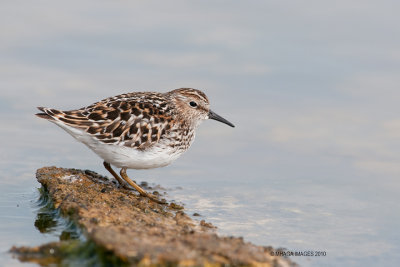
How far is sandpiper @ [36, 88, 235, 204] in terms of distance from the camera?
32.7ft

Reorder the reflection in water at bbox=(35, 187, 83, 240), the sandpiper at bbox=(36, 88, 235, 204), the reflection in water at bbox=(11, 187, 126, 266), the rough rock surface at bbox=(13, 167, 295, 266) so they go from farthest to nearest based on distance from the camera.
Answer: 1. the sandpiper at bbox=(36, 88, 235, 204)
2. the reflection in water at bbox=(35, 187, 83, 240)
3. the reflection in water at bbox=(11, 187, 126, 266)
4. the rough rock surface at bbox=(13, 167, 295, 266)

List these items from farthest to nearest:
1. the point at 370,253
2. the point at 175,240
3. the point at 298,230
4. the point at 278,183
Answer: the point at 278,183 → the point at 298,230 → the point at 370,253 → the point at 175,240

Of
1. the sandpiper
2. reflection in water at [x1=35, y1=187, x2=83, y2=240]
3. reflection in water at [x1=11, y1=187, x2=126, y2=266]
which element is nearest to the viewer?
reflection in water at [x1=11, y1=187, x2=126, y2=266]

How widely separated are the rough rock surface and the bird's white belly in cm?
47

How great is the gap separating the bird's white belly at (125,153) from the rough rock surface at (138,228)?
0.47m

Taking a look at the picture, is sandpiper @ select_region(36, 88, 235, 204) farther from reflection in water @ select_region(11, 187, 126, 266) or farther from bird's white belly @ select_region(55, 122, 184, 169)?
reflection in water @ select_region(11, 187, 126, 266)

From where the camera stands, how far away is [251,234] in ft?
31.5

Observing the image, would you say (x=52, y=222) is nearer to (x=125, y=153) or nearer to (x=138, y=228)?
(x=138, y=228)

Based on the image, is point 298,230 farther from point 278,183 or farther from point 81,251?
point 81,251

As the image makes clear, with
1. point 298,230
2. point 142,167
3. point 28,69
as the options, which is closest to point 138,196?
point 142,167

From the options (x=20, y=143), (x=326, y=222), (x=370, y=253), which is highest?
(x=20, y=143)

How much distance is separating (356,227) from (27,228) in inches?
195

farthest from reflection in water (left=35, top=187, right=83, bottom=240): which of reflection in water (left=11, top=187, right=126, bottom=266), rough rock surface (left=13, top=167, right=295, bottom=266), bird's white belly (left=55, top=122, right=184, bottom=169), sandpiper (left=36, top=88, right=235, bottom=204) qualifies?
sandpiper (left=36, top=88, right=235, bottom=204)

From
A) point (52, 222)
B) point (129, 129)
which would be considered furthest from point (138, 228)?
point (129, 129)
